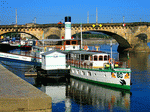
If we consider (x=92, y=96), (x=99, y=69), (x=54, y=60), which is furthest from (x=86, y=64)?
(x=92, y=96)

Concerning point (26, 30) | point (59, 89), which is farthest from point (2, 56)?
point (26, 30)

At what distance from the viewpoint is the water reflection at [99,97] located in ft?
85.7

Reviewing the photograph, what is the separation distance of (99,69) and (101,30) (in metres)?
63.4

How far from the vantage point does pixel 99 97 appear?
29.6m

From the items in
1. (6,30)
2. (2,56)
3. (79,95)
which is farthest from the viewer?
(6,30)

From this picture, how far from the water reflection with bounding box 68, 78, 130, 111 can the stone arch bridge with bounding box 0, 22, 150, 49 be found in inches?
2244

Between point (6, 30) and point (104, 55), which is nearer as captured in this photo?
point (104, 55)

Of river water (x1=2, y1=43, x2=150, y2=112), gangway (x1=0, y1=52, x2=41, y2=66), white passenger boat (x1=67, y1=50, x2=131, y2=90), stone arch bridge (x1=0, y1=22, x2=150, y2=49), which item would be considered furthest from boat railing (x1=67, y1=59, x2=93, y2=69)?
stone arch bridge (x1=0, y1=22, x2=150, y2=49)

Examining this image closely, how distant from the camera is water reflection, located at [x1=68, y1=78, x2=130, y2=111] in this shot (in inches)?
1028

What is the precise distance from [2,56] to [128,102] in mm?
31213

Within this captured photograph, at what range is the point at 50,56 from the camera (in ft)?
128

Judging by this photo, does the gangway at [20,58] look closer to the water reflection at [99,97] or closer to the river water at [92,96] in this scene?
the river water at [92,96]

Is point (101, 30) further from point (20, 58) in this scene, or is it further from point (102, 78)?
point (102, 78)

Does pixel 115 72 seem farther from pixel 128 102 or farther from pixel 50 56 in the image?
pixel 50 56
